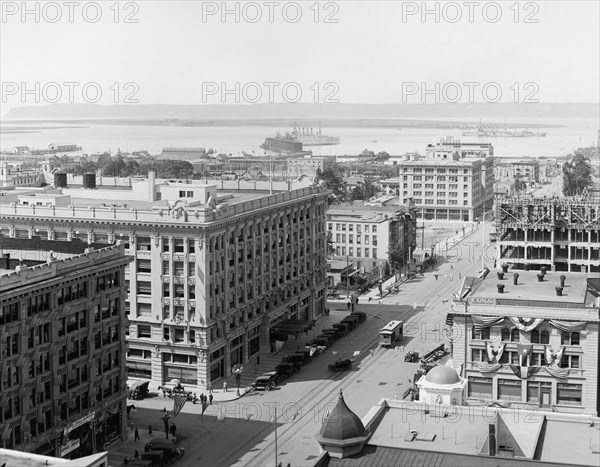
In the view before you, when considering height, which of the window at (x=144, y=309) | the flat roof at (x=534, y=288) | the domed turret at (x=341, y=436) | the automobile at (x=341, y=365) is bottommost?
the automobile at (x=341, y=365)

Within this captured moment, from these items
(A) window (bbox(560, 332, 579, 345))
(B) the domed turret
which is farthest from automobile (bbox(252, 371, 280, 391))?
(B) the domed turret

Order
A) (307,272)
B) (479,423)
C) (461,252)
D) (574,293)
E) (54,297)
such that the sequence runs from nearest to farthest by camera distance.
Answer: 1. (479,423)
2. (54,297)
3. (574,293)
4. (307,272)
5. (461,252)

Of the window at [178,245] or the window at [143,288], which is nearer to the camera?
the window at [178,245]

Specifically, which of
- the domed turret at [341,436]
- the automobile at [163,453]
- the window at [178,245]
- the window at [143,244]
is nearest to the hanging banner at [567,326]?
the domed turret at [341,436]

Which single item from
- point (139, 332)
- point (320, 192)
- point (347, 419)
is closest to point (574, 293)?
point (347, 419)

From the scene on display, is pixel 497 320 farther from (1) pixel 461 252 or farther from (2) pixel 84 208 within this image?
(1) pixel 461 252

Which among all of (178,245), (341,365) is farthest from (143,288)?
(341,365)

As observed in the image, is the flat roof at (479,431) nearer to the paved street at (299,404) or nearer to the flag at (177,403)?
the paved street at (299,404)
